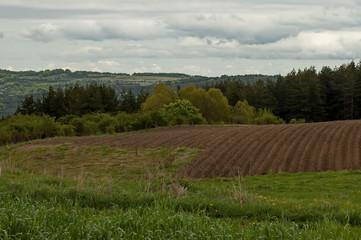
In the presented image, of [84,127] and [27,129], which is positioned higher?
[27,129]

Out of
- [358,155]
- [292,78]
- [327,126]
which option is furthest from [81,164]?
[292,78]

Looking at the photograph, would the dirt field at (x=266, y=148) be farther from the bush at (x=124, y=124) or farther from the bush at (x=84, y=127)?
the bush at (x=84, y=127)

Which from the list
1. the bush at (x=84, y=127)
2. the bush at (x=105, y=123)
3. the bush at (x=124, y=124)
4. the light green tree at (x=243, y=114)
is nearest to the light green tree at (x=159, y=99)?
the light green tree at (x=243, y=114)

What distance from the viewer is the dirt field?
942 inches

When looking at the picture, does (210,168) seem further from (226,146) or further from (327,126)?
(327,126)

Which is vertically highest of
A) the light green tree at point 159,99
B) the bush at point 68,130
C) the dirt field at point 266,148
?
the light green tree at point 159,99

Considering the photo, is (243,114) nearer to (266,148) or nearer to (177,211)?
(266,148)

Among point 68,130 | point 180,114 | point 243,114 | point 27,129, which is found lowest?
point 68,130

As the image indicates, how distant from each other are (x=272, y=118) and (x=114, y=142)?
38.0 meters

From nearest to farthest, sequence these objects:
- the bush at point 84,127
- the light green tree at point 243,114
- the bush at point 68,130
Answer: the bush at point 68,130 → the bush at point 84,127 → the light green tree at point 243,114

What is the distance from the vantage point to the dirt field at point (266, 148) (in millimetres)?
23922

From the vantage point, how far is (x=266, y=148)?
96.8 ft

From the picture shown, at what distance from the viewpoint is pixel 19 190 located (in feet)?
34.8

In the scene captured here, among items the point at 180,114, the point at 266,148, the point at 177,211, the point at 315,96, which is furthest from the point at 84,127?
the point at 177,211
